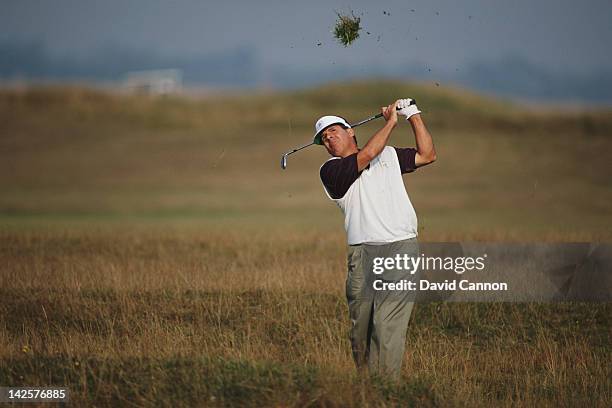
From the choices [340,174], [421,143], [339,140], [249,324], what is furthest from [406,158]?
[249,324]

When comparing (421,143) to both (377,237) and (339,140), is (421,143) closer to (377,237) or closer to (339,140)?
(339,140)

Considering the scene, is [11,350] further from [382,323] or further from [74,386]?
[382,323]

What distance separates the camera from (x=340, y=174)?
10.2 metres

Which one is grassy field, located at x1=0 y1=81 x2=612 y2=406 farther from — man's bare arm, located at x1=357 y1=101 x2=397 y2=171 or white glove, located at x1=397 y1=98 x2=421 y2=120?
white glove, located at x1=397 y1=98 x2=421 y2=120

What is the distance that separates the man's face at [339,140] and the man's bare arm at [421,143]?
65 centimetres

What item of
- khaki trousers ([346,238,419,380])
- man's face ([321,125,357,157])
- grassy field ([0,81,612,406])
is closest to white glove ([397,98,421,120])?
man's face ([321,125,357,157])

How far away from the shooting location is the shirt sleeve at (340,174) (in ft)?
33.4

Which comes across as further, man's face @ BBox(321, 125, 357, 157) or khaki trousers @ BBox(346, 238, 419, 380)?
man's face @ BBox(321, 125, 357, 157)

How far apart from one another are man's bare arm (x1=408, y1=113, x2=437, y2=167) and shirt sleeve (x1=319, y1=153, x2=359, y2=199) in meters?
0.80

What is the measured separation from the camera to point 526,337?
46.1ft

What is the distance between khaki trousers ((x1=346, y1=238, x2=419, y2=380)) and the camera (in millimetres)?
10242

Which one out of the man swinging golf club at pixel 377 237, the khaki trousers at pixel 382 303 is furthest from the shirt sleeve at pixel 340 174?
the khaki trousers at pixel 382 303

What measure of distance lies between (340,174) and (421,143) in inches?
41.1

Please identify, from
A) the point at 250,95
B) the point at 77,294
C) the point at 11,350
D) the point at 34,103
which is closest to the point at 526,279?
the point at 77,294
